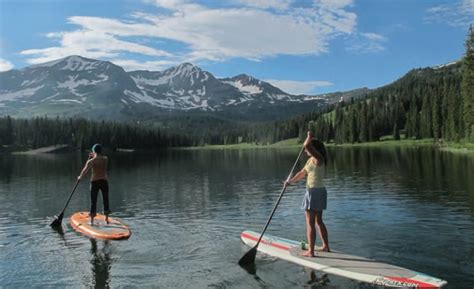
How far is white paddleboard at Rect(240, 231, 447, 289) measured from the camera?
585 inches

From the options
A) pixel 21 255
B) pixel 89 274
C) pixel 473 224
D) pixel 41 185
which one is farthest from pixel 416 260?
pixel 41 185

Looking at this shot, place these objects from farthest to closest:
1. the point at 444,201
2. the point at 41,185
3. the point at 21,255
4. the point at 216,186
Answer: the point at 41,185, the point at 216,186, the point at 444,201, the point at 21,255

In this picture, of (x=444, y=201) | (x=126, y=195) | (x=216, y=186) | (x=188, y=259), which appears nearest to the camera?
(x=188, y=259)

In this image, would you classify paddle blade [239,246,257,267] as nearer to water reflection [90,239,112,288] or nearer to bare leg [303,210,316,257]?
bare leg [303,210,316,257]

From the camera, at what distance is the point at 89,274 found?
18.0m

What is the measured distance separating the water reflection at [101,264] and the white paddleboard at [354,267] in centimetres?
647

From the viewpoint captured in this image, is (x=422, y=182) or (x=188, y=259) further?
(x=422, y=182)

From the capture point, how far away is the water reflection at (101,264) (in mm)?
16964

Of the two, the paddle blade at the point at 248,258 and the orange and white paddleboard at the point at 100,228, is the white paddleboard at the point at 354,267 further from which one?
the orange and white paddleboard at the point at 100,228

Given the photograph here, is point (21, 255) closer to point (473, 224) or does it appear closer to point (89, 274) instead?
point (89, 274)

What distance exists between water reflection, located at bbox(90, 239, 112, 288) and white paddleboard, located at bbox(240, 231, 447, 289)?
21.2ft

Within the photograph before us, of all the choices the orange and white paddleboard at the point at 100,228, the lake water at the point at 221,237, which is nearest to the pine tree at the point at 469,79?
the lake water at the point at 221,237

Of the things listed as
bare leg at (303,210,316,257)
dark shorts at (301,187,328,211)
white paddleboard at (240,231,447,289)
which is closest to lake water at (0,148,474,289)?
white paddleboard at (240,231,447,289)

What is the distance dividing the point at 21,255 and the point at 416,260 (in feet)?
56.3
